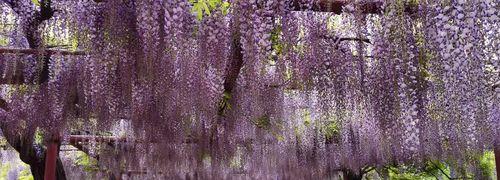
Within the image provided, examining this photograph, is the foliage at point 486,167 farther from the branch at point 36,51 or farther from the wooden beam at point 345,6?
the branch at point 36,51

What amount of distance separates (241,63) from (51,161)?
12.1 feet

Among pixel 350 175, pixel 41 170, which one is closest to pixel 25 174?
pixel 41 170

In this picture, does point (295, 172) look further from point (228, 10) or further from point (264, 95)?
point (228, 10)

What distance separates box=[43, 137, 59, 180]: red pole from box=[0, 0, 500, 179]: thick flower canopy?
1.72ft

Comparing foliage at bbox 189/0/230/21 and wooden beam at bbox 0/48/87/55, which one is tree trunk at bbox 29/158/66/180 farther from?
foliage at bbox 189/0/230/21

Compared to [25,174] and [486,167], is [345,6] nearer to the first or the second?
[486,167]

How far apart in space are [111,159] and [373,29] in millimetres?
6936

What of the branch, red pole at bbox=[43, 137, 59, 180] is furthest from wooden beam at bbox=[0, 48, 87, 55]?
red pole at bbox=[43, 137, 59, 180]

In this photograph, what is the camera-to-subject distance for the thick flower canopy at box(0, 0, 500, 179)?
3.66m

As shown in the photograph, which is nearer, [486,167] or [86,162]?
[486,167]

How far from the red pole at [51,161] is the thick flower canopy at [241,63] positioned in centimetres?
52

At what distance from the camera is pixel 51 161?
274 inches

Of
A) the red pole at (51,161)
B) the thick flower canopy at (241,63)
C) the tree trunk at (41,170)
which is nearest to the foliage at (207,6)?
the thick flower canopy at (241,63)

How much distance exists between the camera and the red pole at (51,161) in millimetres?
6941
